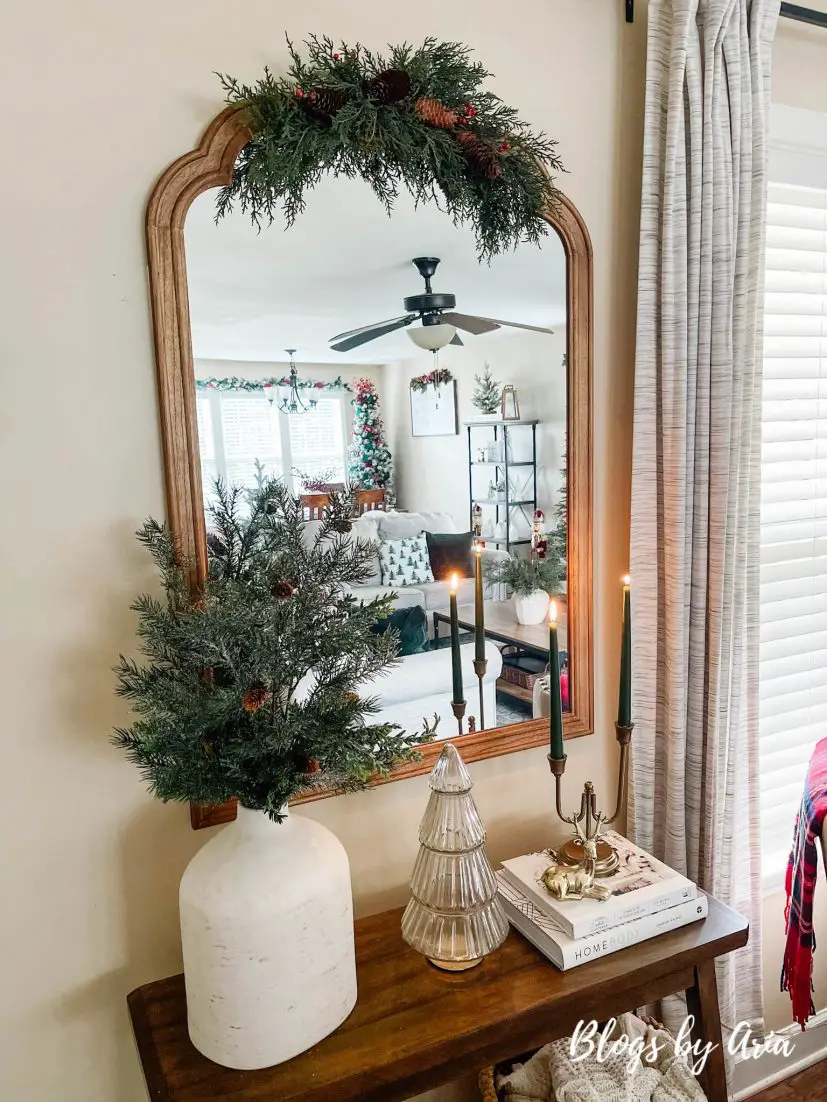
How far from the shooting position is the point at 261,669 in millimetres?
923

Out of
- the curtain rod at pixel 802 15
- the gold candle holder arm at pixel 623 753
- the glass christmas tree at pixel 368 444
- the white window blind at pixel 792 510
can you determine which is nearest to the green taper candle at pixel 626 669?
the gold candle holder arm at pixel 623 753

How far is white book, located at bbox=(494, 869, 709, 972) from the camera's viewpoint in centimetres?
110

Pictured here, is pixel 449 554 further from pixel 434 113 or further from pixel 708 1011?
pixel 708 1011

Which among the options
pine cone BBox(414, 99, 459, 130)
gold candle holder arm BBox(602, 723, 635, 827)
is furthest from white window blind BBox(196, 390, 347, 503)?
gold candle holder arm BBox(602, 723, 635, 827)

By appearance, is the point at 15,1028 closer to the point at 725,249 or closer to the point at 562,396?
the point at 562,396

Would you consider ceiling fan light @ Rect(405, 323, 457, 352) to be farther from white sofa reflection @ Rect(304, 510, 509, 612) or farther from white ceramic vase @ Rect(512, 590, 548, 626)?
white ceramic vase @ Rect(512, 590, 548, 626)

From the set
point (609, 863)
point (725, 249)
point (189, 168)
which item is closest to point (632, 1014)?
point (609, 863)

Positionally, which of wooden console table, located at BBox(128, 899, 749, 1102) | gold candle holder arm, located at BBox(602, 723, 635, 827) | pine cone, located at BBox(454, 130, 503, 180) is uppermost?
pine cone, located at BBox(454, 130, 503, 180)

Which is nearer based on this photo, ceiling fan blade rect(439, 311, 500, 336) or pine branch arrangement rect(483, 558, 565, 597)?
ceiling fan blade rect(439, 311, 500, 336)

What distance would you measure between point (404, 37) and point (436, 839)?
1.24 m

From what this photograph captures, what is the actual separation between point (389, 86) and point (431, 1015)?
1.28 m

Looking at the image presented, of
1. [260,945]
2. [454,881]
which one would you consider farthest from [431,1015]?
[260,945]

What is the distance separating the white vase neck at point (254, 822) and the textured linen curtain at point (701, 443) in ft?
2.54

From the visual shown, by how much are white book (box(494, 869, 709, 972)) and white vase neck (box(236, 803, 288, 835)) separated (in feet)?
1.53
